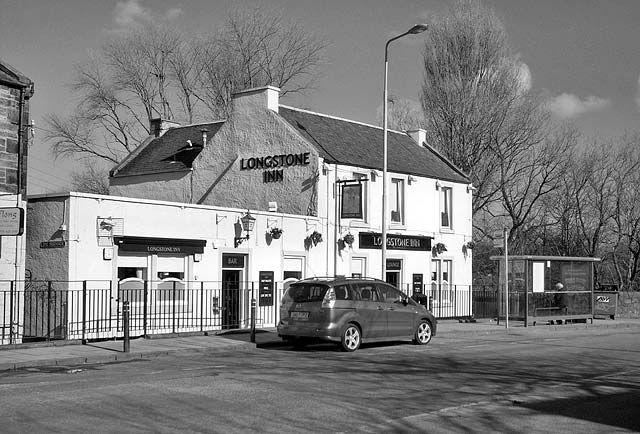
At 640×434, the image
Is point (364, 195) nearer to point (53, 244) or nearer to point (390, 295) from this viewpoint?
point (390, 295)

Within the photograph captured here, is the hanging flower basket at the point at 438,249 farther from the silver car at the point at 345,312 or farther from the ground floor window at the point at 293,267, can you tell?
the silver car at the point at 345,312

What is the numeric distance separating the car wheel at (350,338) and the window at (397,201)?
1258 cm

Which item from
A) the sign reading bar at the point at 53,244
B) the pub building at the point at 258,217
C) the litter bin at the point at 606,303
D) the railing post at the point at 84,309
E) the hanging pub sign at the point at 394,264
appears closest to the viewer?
the railing post at the point at 84,309

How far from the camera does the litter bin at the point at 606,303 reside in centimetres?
3691

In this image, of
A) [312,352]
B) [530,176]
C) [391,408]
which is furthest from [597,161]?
[391,408]

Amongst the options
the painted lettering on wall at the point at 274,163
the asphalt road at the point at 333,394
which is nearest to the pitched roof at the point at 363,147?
the painted lettering on wall at the point at 274,163

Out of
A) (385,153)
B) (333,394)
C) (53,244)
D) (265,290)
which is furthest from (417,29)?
(333,394)

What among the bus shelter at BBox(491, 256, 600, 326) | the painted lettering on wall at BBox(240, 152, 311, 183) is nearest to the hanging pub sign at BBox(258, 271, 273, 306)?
the painted lettering on wall at BBox(240, 152, 311, 183)

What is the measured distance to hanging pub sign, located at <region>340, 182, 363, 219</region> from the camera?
29514mm

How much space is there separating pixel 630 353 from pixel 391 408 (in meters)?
11.1

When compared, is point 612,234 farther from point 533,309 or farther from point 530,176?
point 533,309

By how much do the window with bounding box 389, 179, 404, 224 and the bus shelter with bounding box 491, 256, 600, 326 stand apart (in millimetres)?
4170

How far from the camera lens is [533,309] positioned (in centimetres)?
3083

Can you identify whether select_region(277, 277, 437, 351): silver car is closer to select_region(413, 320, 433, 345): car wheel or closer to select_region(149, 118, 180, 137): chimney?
select_region(413, 320, 433, 345): car wheel
